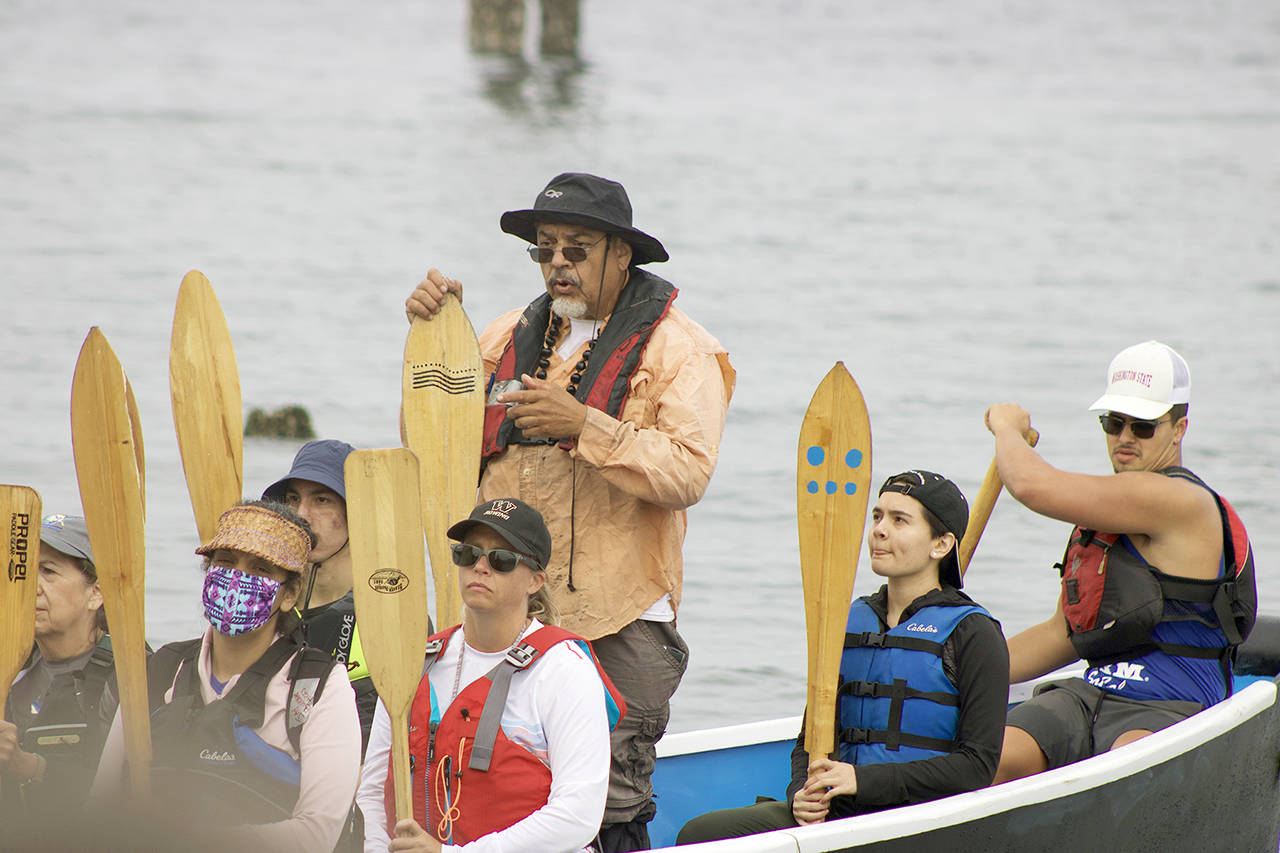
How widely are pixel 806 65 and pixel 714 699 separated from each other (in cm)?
2652

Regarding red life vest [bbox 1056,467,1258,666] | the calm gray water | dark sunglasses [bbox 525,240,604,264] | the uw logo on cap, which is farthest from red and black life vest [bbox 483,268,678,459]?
the calm gray water

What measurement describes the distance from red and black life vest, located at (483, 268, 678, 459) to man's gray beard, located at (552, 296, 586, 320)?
2.8 inches

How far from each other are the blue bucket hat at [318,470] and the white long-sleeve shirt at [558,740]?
857 millimetres

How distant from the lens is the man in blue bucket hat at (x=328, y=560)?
11.8ft

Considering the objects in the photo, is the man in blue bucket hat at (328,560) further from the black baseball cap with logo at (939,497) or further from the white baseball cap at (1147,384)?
the white baseball cap at (1147,384)

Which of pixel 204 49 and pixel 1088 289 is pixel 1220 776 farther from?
pixel 204 49

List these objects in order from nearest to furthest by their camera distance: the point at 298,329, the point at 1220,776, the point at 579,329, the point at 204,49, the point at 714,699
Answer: the point at 579,329 < the point at 1220,776 < the point at 714,699 < the point at 298,329 < the point at 204,49

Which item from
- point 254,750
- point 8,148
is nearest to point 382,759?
point 254,750

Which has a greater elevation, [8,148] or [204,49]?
[204,49]

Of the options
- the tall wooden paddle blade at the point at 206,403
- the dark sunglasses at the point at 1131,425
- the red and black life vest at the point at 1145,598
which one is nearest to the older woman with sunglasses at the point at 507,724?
the tall wooden paddle blade at the point at 206,403

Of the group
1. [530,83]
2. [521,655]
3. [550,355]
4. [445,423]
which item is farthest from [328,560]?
[530,83]

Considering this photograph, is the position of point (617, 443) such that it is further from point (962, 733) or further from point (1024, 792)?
point (1024, 792)

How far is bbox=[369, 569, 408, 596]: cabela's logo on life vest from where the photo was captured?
10.4 ft

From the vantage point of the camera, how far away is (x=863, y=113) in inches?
1078
